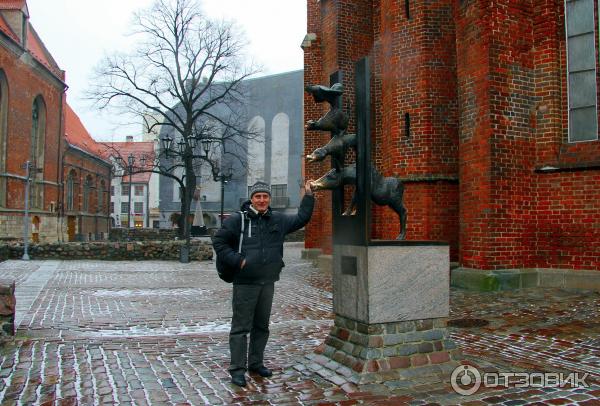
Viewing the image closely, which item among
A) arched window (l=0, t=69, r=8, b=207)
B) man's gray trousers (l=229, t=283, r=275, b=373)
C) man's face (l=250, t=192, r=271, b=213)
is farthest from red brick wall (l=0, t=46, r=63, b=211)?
man's face (l=250, t=192, r=271, b=213)

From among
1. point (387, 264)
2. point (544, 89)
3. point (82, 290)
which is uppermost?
point (544, 89)

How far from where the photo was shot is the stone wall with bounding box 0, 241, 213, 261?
19641 millimetres

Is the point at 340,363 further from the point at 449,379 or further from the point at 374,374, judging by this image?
the point at 449,379

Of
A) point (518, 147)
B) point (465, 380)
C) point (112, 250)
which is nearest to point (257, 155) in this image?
point (112, 250)

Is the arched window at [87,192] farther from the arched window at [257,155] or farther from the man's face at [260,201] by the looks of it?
the man's face at [260,201]

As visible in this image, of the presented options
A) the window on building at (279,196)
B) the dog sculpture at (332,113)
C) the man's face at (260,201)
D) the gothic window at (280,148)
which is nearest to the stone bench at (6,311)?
the man's face at (260,201)

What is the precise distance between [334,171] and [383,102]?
8.03 m

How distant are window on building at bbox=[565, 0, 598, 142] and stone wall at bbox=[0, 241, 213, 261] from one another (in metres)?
14.3

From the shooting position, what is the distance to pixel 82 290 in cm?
1107

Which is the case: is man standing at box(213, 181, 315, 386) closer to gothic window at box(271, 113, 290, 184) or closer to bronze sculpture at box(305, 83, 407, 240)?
bronze sculpture at box(305, 83, 407, 240)

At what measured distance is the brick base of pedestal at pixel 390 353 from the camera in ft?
14.9

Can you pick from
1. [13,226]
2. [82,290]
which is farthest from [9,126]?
[82,290]

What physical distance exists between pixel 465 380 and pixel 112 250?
17.7 m

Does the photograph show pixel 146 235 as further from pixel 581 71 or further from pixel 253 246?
pixel 253 246
